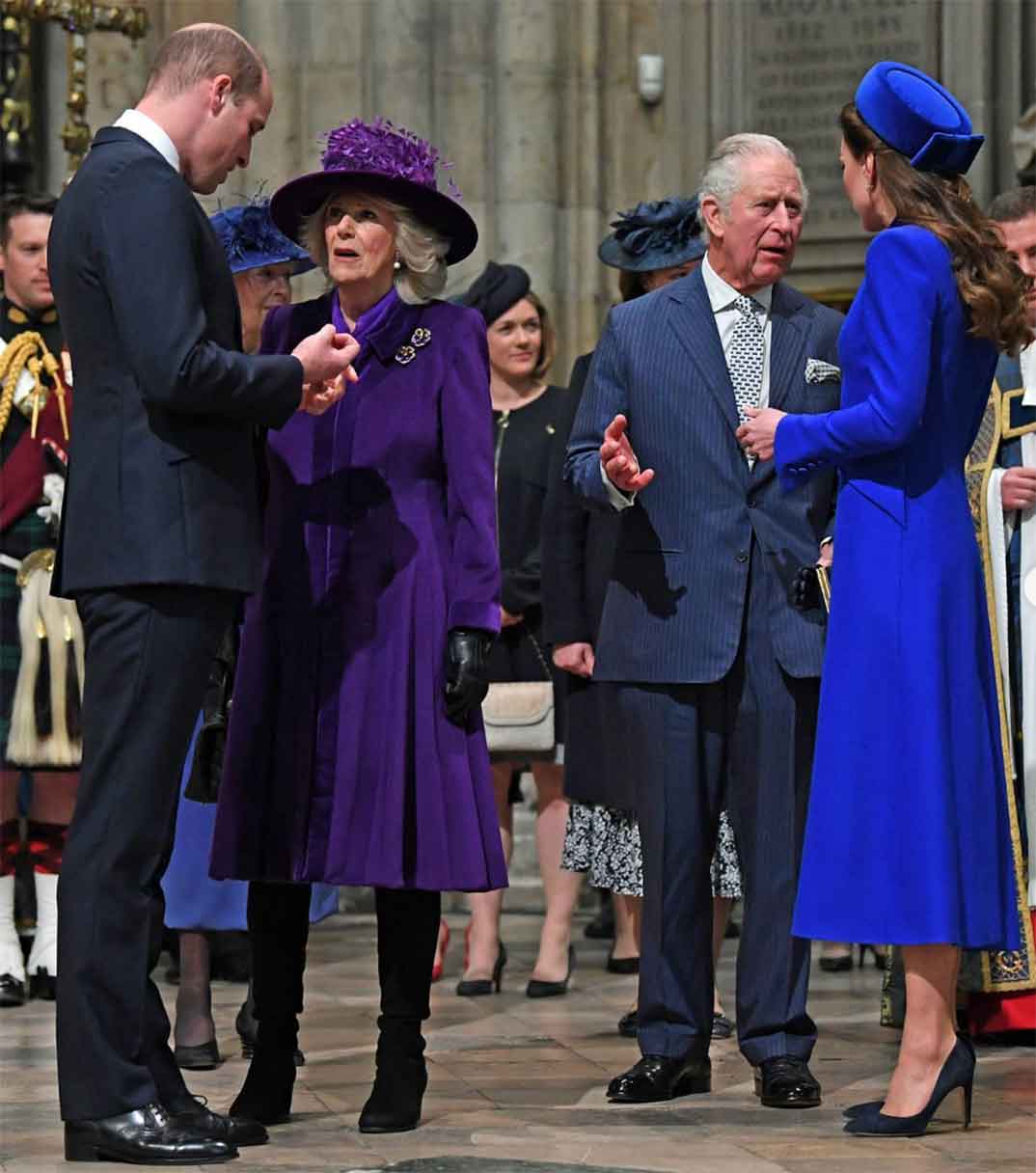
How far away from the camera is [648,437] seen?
5.54 m

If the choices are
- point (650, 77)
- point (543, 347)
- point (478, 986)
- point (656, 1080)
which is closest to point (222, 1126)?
point (656, 1080)

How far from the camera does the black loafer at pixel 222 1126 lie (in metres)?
4.64

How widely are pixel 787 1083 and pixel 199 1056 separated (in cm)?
139

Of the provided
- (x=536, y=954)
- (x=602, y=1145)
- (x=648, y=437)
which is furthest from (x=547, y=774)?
(x=602, y=1145)

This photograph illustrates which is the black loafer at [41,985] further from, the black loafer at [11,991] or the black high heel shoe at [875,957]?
the black high heel shoe at [875,957]

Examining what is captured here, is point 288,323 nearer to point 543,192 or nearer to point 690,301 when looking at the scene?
point 690,301

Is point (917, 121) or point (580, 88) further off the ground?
point (580, 88)

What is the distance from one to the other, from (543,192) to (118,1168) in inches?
225

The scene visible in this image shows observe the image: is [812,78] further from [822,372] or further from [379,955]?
[379,955]

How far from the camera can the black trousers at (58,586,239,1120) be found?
4.52 metres

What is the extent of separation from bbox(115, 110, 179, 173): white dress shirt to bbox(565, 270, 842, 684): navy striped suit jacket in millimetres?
1195

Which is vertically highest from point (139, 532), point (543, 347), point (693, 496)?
point (543, 347)

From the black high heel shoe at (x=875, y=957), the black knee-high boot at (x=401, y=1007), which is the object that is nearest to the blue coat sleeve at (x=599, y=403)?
the black knee-high boot at (x=401, y=1007)

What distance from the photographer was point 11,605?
7.25 meters
